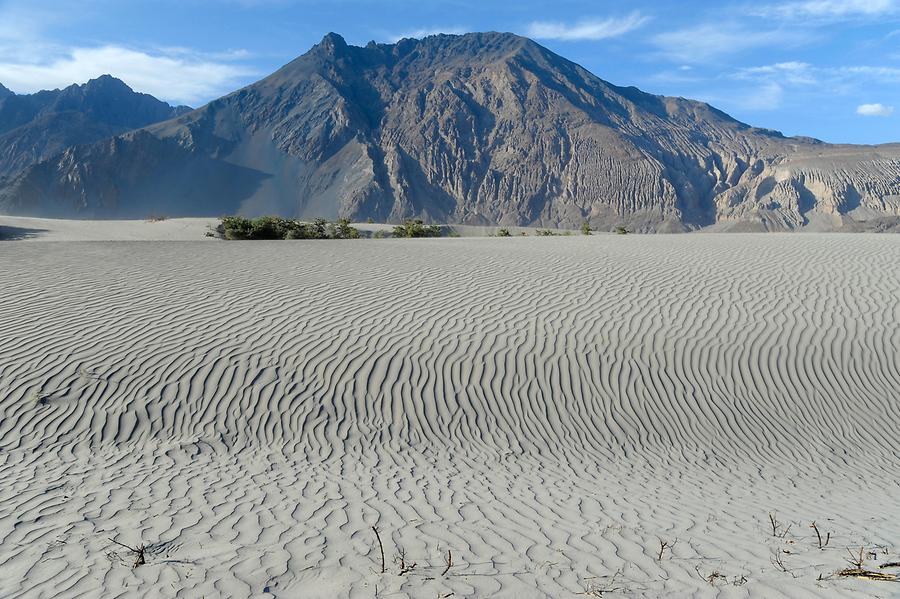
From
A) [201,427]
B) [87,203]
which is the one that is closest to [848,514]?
[201,427]

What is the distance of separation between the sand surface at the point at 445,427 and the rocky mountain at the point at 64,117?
13653 cm

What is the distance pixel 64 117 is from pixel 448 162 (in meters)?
87.1

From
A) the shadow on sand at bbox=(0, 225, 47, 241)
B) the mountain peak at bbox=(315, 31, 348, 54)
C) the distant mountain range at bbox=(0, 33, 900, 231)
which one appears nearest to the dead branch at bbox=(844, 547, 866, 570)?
the shadow on sand at bbox=(0, 225, 47, 241)

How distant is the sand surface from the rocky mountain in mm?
136533

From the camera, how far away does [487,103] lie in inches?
5468

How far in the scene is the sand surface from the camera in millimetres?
4234

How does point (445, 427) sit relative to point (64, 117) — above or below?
below

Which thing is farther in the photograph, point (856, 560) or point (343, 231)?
point (343, 231)

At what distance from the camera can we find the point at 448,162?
122 meters

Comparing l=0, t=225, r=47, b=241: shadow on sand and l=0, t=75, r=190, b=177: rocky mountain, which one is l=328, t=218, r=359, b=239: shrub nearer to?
l=0, t=225, r=47, b=241: shadow on sand

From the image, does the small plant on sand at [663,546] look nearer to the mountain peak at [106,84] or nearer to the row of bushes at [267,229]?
the row of bushes at [267,229]

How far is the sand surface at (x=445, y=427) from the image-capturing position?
13.9 feet

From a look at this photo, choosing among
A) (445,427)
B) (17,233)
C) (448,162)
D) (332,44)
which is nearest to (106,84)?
(332,44)

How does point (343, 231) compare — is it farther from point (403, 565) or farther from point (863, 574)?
point (863, 574)
